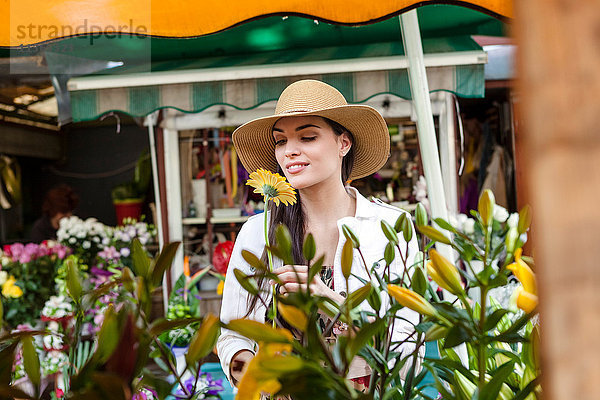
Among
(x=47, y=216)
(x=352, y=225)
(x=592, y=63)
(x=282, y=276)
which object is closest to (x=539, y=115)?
(x=592, y=63)

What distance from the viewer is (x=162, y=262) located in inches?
18.9

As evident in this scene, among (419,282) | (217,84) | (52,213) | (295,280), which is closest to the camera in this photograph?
(419,282)

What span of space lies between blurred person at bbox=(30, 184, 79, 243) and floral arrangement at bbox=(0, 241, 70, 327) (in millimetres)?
1174

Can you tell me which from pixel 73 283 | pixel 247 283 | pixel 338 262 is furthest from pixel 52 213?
Result: pixel 247 283

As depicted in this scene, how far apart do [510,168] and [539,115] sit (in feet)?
13.4

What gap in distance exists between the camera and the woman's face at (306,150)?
4.17ft

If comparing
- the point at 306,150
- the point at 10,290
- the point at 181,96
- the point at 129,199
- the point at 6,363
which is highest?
the point at 181,96

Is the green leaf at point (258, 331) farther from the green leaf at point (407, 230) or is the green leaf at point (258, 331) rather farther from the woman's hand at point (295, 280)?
the woman's hand at point (295, 280)

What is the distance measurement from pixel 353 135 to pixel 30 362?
1063mm

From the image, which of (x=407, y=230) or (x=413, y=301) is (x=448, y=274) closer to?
(x=413, y=301)

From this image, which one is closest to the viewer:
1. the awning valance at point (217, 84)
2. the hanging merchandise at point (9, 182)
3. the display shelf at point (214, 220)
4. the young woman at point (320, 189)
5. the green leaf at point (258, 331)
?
the green leaf at point (258, 331)

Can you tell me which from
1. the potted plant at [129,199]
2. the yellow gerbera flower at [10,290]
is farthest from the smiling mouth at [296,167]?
the potted plant at [129,199]

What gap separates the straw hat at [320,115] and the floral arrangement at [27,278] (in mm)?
1727

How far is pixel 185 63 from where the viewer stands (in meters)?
3.39
